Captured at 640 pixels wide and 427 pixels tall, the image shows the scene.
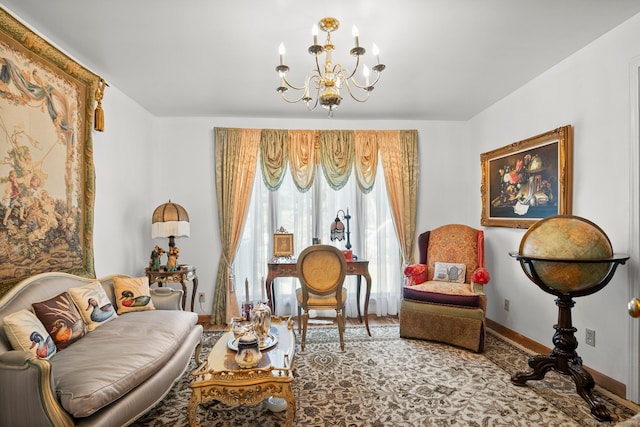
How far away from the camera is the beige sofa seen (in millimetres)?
1674

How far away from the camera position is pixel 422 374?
3.02 meters

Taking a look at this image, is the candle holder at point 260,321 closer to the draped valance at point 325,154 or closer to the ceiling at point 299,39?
the ceiling at point 299,39

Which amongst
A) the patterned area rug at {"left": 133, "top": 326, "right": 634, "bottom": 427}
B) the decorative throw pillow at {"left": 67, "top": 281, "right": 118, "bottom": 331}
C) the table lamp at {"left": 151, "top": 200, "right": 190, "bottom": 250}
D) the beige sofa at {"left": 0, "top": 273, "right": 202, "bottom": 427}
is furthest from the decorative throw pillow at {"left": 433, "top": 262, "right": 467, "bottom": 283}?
the decorative throw pillow at {"left": 67, "top": 281, "right": 118, "bottom": 331}

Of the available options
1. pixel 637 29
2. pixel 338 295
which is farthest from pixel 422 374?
pixel 637 29

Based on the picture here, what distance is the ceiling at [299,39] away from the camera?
2.32 meters

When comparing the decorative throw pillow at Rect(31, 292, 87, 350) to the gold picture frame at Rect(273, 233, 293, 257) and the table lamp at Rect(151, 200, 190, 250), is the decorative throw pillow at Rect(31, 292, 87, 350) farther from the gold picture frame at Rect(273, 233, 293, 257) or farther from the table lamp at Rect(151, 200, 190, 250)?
the gold picture frame at Rect(273, 233, 293, 257)

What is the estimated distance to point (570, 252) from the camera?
8.18 feet

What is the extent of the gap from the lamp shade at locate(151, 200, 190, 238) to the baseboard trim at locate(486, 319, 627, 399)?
3855 millimetres

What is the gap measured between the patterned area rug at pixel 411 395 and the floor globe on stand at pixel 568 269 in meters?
0.17

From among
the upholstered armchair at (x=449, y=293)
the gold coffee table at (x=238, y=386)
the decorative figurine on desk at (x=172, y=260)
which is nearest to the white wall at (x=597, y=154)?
the upholstered armchair at (x=449, y=293)

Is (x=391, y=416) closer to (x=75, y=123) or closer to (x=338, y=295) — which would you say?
(x=338, y=295)

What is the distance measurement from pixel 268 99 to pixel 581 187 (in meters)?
3.24

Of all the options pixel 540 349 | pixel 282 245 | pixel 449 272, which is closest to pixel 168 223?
pixel 282 245

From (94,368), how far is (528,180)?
4.00 meters
